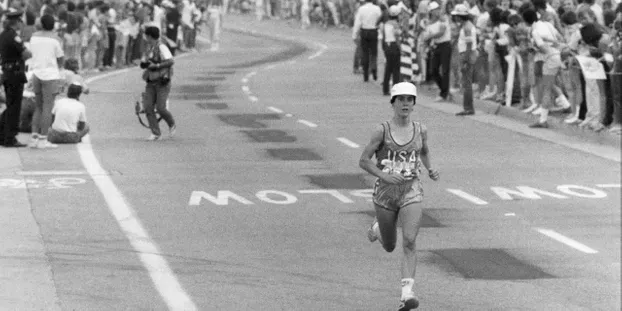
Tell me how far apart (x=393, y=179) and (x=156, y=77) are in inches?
555

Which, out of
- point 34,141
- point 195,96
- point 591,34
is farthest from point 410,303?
point 195,96

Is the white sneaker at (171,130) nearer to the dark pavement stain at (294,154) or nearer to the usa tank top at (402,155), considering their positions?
the dark pavement stain at (294,154)

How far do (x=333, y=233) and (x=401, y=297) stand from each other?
13.3 feet

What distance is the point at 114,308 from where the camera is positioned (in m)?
11.5

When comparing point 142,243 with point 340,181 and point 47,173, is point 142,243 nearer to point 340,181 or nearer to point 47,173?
point 340,181

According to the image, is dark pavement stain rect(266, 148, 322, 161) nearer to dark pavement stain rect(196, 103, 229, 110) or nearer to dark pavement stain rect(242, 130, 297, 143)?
dark pavement stain rect(242, 130, 297, 143)

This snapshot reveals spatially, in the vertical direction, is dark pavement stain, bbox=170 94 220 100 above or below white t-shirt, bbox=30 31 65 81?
below

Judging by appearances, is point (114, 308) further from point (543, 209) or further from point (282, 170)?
point (282, 170)

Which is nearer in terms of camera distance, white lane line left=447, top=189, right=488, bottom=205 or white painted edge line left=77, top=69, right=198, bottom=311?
white painted edge line left=77, top=69, right=198, bottom=311

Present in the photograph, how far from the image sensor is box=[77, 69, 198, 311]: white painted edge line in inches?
472

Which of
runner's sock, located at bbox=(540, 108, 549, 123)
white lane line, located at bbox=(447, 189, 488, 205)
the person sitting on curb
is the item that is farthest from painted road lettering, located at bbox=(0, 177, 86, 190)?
runner's sock, located at bbox=(540, 108, 549, 123)

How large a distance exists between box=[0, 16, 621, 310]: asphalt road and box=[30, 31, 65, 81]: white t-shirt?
1.23 meters

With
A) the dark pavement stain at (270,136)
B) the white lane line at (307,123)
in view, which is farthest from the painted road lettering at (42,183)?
the white lane line at (307,123)

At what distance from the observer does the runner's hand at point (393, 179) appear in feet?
37.7
